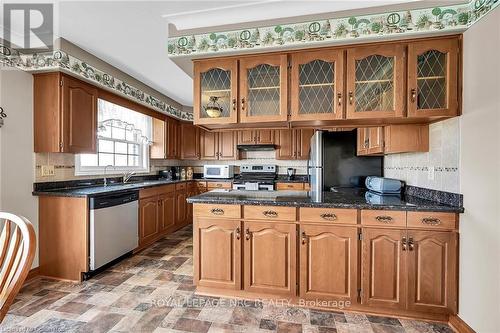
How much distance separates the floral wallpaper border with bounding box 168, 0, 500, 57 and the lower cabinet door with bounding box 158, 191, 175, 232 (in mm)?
2446

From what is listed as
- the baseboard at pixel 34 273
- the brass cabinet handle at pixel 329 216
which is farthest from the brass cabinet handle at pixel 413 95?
the baseboard at pixel 34 273

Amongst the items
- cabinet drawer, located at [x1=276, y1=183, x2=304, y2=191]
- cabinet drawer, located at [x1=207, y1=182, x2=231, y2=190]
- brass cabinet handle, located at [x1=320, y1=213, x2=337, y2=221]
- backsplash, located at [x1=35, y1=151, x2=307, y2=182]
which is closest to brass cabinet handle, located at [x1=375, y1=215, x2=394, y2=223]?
brass cabinet handle, located at [x1=320, y1=213, x2=337, y2=221]

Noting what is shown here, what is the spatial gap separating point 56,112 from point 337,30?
2.86 meters

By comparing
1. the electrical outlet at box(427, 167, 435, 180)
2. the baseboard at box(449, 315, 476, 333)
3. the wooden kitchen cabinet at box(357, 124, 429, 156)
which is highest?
the wooden kitchen cabinet at box(357, 124, 429, 156)

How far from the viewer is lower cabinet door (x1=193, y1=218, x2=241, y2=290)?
213 centimetres

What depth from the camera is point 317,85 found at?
213 centimetres

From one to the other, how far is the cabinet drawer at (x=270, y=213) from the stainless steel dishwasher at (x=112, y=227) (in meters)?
1.64

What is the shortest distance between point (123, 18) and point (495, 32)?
2.77 m

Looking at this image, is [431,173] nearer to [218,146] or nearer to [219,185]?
[219,185]

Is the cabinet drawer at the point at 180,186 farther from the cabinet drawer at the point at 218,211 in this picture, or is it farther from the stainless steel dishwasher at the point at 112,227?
the cabinet drawer at the point at 218,211

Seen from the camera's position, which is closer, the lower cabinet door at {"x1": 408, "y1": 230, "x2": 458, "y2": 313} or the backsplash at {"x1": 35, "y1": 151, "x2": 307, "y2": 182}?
the lower cabinet door at {"x1": 408, "y1": 230, "x2": 458, "y2": 313}

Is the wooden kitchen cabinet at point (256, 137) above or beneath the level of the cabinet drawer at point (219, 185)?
above

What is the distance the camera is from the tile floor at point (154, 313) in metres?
1.79

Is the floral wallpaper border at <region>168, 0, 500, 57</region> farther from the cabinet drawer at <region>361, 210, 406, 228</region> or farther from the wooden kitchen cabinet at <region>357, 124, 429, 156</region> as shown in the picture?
the cabinet drawer at <region>361, 210, 406, 228</region>
